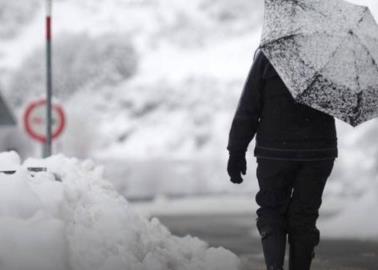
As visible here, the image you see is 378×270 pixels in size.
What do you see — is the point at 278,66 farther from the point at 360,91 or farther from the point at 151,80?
the point at 151,80

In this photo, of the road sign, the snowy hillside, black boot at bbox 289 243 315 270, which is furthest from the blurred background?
black boot at bbox 289 243 315 270

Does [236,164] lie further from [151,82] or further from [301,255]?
[151,82]

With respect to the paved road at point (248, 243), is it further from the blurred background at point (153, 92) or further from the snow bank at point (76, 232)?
the blurred background at point (153, 92)

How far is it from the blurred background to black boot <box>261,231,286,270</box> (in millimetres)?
7053

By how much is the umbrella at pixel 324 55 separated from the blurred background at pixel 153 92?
687 centimetres

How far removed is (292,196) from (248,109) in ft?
1.74

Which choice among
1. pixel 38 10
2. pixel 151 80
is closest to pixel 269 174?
pixel 151 80

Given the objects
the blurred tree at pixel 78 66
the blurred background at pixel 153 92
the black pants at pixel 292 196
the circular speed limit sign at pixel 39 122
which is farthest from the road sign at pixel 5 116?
the blurred tree at pixel 78 66

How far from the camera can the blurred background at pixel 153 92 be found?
23.3 m

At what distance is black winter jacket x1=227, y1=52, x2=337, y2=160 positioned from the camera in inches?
249

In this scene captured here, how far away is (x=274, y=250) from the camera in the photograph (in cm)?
635

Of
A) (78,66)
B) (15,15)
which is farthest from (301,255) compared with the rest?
(15,15)

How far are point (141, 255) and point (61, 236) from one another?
0.65m

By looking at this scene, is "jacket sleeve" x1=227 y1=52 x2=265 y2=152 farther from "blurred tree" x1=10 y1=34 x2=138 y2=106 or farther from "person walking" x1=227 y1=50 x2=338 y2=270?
"blurred tree" x1=10 y1=34 x2=138 y2=106
